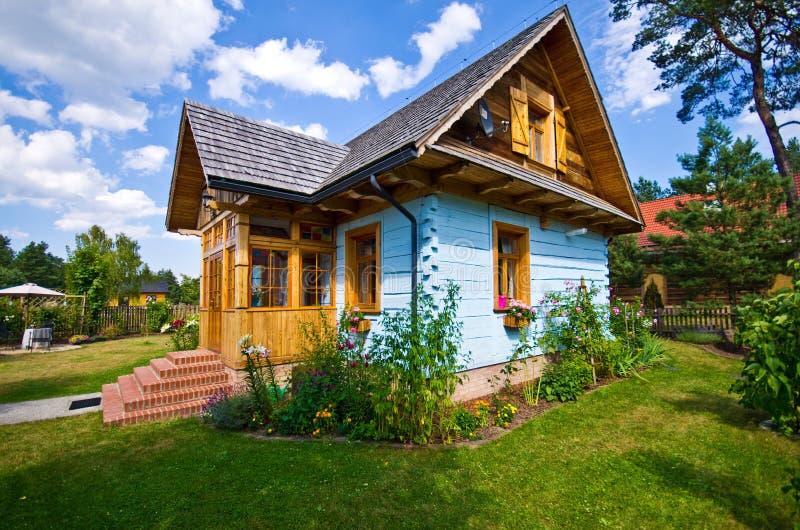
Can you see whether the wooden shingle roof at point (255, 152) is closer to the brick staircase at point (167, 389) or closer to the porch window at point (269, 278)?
the porch window at point (269, 278)

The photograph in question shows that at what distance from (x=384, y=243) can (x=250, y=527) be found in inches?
163

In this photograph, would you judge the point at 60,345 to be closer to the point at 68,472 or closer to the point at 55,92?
the point at 55,92

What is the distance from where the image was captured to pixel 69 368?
30.1 ft

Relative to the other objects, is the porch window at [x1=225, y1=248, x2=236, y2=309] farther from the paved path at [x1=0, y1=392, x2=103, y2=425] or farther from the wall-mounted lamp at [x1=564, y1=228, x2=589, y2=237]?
the wall-mounted lamp at [x1=564, y1=228, x2=589, y2=237]

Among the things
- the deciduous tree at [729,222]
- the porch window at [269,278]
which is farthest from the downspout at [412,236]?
the deciduous tree at [729,222]

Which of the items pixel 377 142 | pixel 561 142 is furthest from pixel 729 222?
pixel 377 142

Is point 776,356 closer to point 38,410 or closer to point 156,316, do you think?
point 38,410

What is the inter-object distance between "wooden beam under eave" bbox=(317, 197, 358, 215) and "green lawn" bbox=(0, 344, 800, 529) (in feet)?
12.4

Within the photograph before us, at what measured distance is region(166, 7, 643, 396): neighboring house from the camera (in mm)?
5273

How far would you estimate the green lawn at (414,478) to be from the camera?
2.79m

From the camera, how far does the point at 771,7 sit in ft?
36.9

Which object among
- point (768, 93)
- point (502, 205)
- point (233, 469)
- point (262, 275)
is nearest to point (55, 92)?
point (262, 275)

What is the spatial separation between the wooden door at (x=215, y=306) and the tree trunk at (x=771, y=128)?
16.7 meters

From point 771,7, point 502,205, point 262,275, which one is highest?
point 771,7
